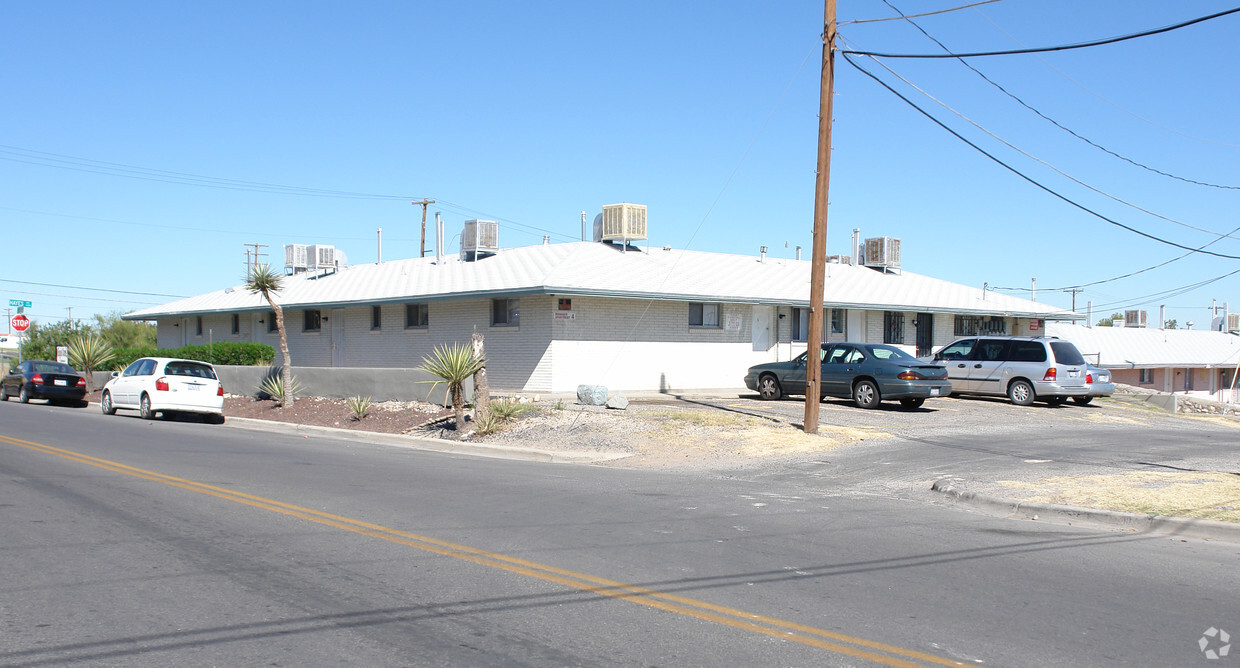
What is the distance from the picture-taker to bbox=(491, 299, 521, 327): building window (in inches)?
986

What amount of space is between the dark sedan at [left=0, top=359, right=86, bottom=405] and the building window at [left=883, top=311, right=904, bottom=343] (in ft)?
84.2

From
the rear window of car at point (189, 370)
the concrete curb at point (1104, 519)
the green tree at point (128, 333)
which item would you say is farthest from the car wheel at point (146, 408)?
the green tree at point (128, 333)

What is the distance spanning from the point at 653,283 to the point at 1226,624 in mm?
20046

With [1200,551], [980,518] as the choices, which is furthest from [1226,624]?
[980,518]

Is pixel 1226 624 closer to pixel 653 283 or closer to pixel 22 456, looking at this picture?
pixel 22 456

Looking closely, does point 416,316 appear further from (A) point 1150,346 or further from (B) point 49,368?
(A) point 1150,346

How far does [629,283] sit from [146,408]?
12.1 metres

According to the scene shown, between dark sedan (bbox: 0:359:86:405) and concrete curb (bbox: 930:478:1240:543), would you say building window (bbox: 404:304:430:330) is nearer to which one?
dark sedan (bbox: 0:359:86:405)

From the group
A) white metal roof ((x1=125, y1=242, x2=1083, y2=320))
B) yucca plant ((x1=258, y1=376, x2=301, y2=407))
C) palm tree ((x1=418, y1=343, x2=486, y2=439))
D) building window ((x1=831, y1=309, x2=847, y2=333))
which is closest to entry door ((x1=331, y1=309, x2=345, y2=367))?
white metal roof ((x1=125, y1=242, x2=1083, y2=320))

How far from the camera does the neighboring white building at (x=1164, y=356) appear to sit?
43906 millimetres

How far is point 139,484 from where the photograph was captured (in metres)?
11.3

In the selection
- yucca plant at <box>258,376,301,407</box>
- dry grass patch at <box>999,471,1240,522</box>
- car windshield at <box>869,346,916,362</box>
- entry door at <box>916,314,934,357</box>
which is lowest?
dry grass patch at <box>999,471,1240,522</box>

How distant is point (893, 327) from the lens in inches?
1264

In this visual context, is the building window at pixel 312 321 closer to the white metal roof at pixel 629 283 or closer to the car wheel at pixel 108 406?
the white metal roof at pixel 629 283
